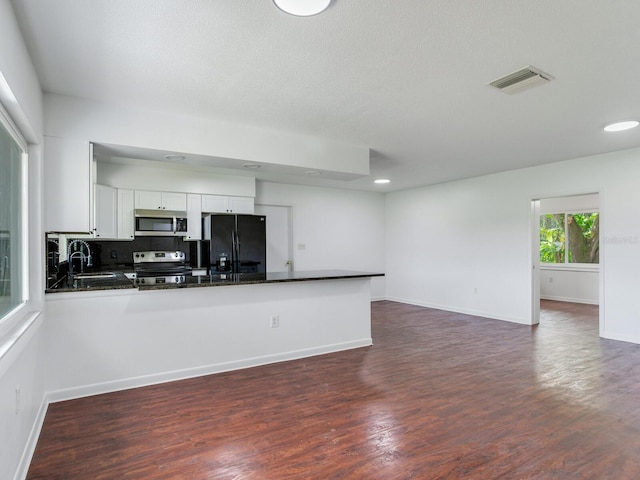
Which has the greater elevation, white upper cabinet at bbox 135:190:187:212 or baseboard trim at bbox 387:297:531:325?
white upper cabinet at bbox 135:190:187:212

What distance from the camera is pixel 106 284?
10.5ft

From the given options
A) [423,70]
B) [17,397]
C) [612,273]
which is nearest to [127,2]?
[423,70]

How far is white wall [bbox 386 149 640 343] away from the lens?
4645 mm

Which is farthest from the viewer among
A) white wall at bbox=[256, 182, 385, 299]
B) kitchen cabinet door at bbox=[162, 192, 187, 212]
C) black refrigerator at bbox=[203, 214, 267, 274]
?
white wall at bbox=[256, 182, 385, 299]

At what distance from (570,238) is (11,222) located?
30.2 feet

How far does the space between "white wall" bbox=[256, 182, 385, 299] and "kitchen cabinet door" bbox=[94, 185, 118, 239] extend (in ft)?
7.46

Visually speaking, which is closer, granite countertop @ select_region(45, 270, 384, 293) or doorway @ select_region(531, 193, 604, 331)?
granite countertop @ select_region(45, 270, 384, 293)

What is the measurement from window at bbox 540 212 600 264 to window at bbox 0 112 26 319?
8830 millimetres

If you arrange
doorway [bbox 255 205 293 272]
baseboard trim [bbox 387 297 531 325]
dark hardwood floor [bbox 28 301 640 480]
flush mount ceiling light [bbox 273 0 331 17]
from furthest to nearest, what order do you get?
doorway [bbox 255 205 293 272] < baseboard trim [bbox 387 297 531 325] < dark hardwood floor [bbox 28 301 640 480] < flush mount ceiling light [bbox 273 0 331 17]

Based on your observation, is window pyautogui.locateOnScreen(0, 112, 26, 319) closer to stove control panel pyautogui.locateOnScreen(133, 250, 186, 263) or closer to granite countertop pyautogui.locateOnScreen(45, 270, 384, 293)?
granite countertop pyautogui.locateOnScreen(45, 270, 384, 293)

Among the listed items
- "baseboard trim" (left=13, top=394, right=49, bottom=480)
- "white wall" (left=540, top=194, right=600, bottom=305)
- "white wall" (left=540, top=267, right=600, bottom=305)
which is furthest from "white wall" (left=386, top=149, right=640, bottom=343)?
"baseboard trim" (left=13, top=394, right=49, bottom=480)

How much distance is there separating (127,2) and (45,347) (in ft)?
8.10

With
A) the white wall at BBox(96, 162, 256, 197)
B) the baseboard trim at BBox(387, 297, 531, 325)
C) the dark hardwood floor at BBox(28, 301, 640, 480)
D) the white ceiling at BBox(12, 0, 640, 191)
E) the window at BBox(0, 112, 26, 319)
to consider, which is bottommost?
the baseboard trim at BBox(387, 297, 531, 325)

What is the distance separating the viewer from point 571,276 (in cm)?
794
